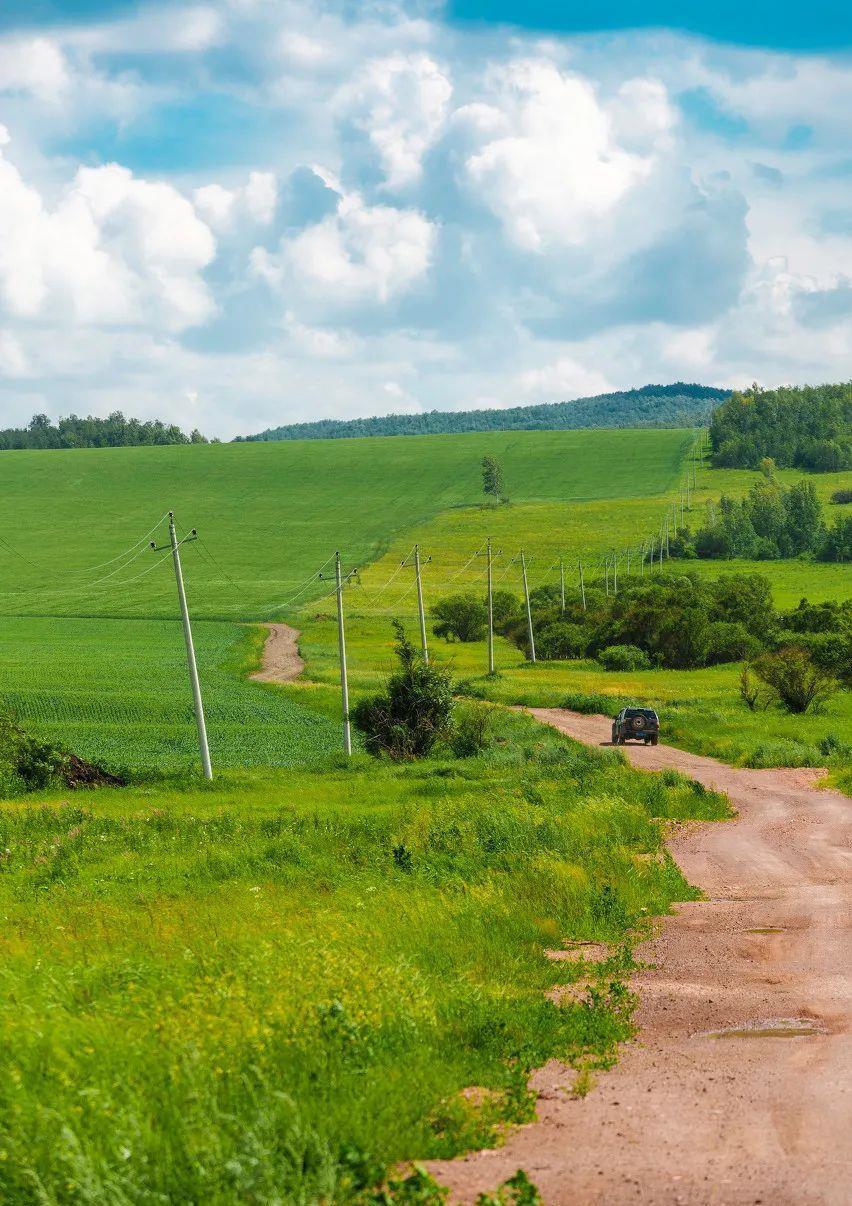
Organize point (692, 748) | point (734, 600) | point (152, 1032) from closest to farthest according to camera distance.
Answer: point (152, 1032), point (692, 748), point (734, 600)

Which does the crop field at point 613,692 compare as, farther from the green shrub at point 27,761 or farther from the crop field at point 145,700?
the green shrub at point 27,761

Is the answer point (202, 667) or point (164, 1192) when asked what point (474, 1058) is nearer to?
point (164, 1192)

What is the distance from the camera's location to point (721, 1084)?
1103 cm

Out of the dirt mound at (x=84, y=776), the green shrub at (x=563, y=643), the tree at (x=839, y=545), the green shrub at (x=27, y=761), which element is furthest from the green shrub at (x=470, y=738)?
the tree at (x=839, y=545)

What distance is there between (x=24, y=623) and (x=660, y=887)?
99.0 m

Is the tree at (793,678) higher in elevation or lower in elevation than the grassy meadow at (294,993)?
lower

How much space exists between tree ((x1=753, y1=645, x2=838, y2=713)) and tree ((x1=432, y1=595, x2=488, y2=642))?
50.8 metres

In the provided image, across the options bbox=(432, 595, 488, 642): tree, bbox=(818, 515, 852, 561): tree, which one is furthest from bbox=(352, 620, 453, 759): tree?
bbox=(818, 515, 852, 561): tree

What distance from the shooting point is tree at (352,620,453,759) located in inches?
1933

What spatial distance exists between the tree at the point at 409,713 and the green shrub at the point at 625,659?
43.7m

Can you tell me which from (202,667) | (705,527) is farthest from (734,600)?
(705,527)

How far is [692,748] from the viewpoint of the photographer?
53156 mm

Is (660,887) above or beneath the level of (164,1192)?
beneath

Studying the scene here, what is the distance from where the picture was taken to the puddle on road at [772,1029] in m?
12.8
